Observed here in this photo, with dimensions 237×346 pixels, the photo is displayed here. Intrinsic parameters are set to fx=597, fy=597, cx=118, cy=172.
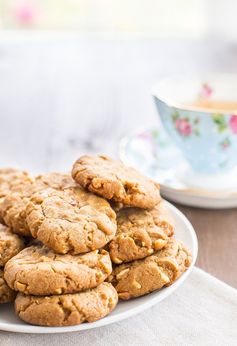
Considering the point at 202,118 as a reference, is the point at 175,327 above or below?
below

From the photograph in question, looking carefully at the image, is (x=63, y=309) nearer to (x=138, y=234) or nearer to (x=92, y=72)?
(x=138, y=234)

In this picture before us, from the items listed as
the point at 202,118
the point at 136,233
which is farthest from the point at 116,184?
the point at 202,118

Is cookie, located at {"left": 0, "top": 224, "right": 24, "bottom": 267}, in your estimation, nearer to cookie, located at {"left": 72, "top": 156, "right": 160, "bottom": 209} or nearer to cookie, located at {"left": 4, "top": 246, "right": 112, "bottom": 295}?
cookie, located at {"left": 4, "top": 246, "right": 112, "bottom": 295}

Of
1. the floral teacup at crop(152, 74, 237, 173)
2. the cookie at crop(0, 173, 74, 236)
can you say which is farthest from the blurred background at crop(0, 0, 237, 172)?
the cookie at crop(0, 173, 74, 236)

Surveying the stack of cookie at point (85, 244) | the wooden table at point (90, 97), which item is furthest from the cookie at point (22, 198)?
the wooden table at point (90, 97)

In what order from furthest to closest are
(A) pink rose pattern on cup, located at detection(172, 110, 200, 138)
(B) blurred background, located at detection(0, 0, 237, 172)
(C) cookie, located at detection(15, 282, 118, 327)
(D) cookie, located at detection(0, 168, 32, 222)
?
(B) blurred background, located at detection(0, 0, 237, 172) → (A) pink rose pattern on cup, located at detection(172, 110, 200, 138) → (D) cookie, located at detection(0, 168, 32, 222) → (C) cookie, located at detection(15, 282, 118, 327)

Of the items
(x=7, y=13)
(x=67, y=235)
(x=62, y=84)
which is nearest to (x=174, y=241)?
(x=67, y=235)
